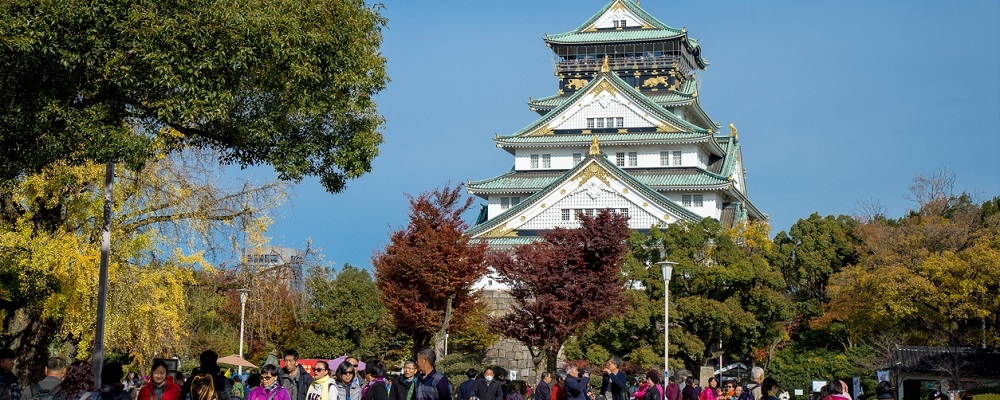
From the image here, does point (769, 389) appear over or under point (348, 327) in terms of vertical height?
under

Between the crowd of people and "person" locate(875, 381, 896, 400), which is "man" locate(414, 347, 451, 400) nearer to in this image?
the crowd of people

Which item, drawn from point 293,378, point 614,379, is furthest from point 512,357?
point 293,378

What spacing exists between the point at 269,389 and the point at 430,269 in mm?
31507

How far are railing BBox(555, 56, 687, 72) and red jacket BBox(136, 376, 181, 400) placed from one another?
6246 cm

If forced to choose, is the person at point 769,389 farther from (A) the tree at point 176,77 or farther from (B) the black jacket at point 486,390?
(A) the tree at point 176,77

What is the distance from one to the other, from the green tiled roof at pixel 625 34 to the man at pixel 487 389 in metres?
54.4

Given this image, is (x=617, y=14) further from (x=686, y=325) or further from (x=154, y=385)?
(x=154, y=385)

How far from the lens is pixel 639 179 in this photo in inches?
2547

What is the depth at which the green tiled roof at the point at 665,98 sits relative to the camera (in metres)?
69.3

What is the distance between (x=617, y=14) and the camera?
75.1 m

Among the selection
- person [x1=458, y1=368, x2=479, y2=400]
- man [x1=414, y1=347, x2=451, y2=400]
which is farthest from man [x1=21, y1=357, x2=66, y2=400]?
person [x1=458, y1=368, x2=479, y2=400]

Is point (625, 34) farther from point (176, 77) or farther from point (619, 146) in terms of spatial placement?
point (176, 77)

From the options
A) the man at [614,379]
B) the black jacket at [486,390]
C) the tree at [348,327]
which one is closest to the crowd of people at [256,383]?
the black jacket at [486,390]

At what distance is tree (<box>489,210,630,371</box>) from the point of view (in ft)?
117
